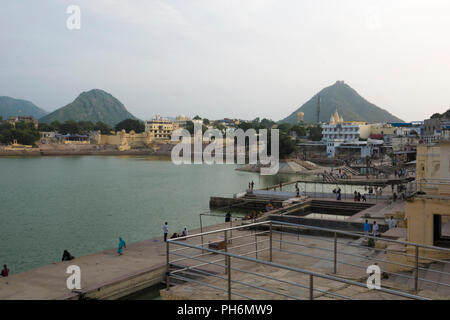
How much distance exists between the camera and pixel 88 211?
26.2 meters

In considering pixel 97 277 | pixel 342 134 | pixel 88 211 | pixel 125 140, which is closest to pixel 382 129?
pixel 342 134

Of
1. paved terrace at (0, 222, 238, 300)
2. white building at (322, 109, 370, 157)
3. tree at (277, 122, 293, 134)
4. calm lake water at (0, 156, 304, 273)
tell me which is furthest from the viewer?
tree at (277, 122, 293, 134)

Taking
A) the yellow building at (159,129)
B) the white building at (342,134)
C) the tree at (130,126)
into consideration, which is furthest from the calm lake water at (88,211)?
the tree at (130,126)

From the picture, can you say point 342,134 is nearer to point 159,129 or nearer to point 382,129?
point 382,129

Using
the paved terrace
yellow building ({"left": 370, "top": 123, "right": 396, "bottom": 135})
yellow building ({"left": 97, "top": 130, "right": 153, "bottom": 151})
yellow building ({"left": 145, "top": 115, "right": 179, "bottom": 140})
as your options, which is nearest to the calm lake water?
the paved terrace

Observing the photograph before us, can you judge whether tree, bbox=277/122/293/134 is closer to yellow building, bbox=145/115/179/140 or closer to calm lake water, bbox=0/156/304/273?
yellow building, bbox=145/115/179/140

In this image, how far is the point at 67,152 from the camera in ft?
328

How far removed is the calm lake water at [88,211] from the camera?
57.7 feet

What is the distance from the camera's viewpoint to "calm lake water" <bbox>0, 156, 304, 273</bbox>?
17.6 metres

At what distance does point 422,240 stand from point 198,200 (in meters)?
23.6

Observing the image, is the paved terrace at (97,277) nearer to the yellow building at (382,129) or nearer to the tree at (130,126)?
the yellow building at (382,129)

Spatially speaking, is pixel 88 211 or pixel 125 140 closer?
pixel 88 211

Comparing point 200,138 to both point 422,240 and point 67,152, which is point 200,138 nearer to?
point 67,152
